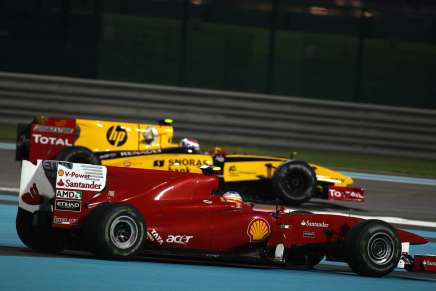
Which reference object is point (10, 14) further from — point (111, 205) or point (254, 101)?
point (111, 205)

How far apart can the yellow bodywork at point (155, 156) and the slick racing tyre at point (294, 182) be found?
0.85ft

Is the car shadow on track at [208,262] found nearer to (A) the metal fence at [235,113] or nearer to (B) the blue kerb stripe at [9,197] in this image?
(B) the blue kerb stripe at [9,197]

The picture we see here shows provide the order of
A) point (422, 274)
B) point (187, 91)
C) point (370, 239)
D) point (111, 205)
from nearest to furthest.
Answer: point (111, 205), point (370, 239), point (422, 274), point (187, 91)

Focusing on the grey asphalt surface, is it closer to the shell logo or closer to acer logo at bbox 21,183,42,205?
the shell logo

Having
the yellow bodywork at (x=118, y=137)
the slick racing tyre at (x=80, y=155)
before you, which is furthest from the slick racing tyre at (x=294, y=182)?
the slick racing tyre at (x=80, y=155)

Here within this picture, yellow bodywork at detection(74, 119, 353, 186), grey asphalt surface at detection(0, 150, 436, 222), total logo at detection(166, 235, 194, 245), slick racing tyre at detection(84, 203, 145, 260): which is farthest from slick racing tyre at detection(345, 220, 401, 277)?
yellow bodywork at detection(74, 119, 353, 186)

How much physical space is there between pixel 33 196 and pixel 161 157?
5783 millimetres

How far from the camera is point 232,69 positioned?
21641 millimetres

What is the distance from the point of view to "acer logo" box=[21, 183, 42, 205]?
9422mm

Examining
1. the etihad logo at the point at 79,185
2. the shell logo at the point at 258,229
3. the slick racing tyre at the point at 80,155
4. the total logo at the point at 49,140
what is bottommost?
the shell logo at the point at 258,229

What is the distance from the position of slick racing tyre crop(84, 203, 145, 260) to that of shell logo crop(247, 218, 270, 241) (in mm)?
1087

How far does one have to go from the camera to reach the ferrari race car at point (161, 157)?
14.9 metres

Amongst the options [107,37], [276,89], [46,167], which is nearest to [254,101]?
[276,89]

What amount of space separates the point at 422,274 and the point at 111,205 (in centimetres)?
346
